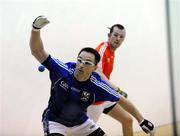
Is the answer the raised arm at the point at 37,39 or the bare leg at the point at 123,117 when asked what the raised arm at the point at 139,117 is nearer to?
the bare leg at the point at 123,117

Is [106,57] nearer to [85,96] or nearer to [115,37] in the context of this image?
[115,37]

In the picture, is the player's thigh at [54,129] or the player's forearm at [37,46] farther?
the player's thigh at [54,129]

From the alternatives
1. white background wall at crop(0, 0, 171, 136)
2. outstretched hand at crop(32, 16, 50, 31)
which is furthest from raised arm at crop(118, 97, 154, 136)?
white background wall at crop(0, 0, 171, 136)

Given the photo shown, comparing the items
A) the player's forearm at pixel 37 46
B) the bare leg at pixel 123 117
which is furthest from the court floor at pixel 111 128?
the player's forearm at pixel 37 46

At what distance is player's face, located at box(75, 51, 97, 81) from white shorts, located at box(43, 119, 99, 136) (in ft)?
0.82

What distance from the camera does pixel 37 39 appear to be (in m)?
2.02

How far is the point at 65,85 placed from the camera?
2189 mm

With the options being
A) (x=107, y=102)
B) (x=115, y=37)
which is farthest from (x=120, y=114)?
(x=115, y=37)

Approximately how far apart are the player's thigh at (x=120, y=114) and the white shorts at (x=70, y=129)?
1.18 ft

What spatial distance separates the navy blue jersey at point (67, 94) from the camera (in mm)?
2191

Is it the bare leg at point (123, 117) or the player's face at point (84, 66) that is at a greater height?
the player's face at point (84, 66)
